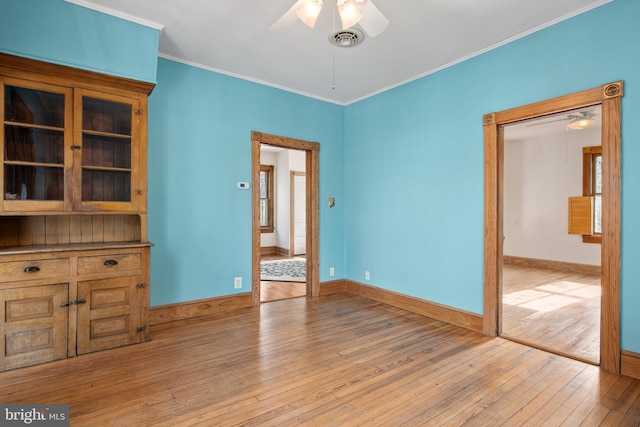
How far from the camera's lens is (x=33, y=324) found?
2.49 metres

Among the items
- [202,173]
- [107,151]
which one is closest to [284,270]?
[202,173]

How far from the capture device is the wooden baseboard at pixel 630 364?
2.38 m

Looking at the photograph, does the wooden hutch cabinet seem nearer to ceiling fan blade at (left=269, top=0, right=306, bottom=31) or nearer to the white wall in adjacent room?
ceiling fan blade at (left=269, top=0, right=306, bottom=31)

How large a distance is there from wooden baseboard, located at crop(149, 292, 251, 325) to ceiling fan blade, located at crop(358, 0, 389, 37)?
3.21m

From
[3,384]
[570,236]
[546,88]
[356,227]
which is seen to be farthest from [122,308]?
[570,236]

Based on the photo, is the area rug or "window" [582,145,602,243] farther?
"window" [582,145,602,243]

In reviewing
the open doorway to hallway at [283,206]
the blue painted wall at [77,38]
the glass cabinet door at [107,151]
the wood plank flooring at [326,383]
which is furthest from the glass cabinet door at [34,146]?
the open doorway to hallway at [283,206]

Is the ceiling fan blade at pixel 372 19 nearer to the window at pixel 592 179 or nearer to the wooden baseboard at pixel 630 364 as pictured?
the wooden baseboard at pixel 630 364

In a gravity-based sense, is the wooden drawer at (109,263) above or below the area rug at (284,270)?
above

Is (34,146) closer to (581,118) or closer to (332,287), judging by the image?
(332,287)

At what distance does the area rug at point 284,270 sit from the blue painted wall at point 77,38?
3859 mm

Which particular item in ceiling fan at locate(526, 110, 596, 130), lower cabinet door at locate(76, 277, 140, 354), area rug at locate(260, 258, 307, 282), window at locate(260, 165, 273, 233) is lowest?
area rug at locate(260, 258, 307, 282)

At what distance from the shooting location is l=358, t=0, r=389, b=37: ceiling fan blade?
6.75ft

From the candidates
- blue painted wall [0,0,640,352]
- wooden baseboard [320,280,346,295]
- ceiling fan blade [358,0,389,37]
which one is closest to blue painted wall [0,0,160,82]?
blue painted wall [0,0,640,352]
